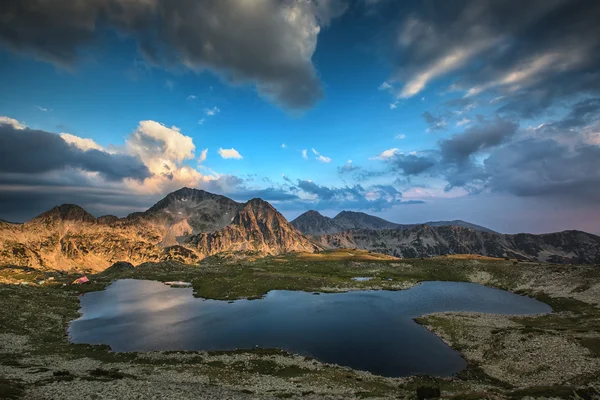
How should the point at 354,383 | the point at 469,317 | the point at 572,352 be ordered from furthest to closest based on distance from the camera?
the point at 469,317, the point at 572,352, the point at 354,383

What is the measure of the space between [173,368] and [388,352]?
40.9 m

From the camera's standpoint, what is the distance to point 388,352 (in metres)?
58.9

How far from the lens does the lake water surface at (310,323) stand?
191 feet

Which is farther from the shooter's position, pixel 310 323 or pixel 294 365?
pixel 310 323

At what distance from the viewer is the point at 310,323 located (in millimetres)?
80438

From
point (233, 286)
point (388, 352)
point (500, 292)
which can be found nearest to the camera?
point (388, 352)

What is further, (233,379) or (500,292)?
(500,292)

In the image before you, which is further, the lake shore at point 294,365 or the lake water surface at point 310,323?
the lake water surface at point 310,323

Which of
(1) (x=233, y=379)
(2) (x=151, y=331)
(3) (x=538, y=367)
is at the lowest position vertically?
(2) (x=151, y=331)

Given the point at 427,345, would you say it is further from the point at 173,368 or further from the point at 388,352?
the point at 173,368

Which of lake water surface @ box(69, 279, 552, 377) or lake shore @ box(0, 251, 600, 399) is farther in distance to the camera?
lake water surface @ box(69, 279, 552, 377)

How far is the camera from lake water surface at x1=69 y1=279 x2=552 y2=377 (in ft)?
191

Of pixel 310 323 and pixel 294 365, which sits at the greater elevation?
pixel 294 365

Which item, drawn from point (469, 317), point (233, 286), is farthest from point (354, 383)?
point (233, 286)
